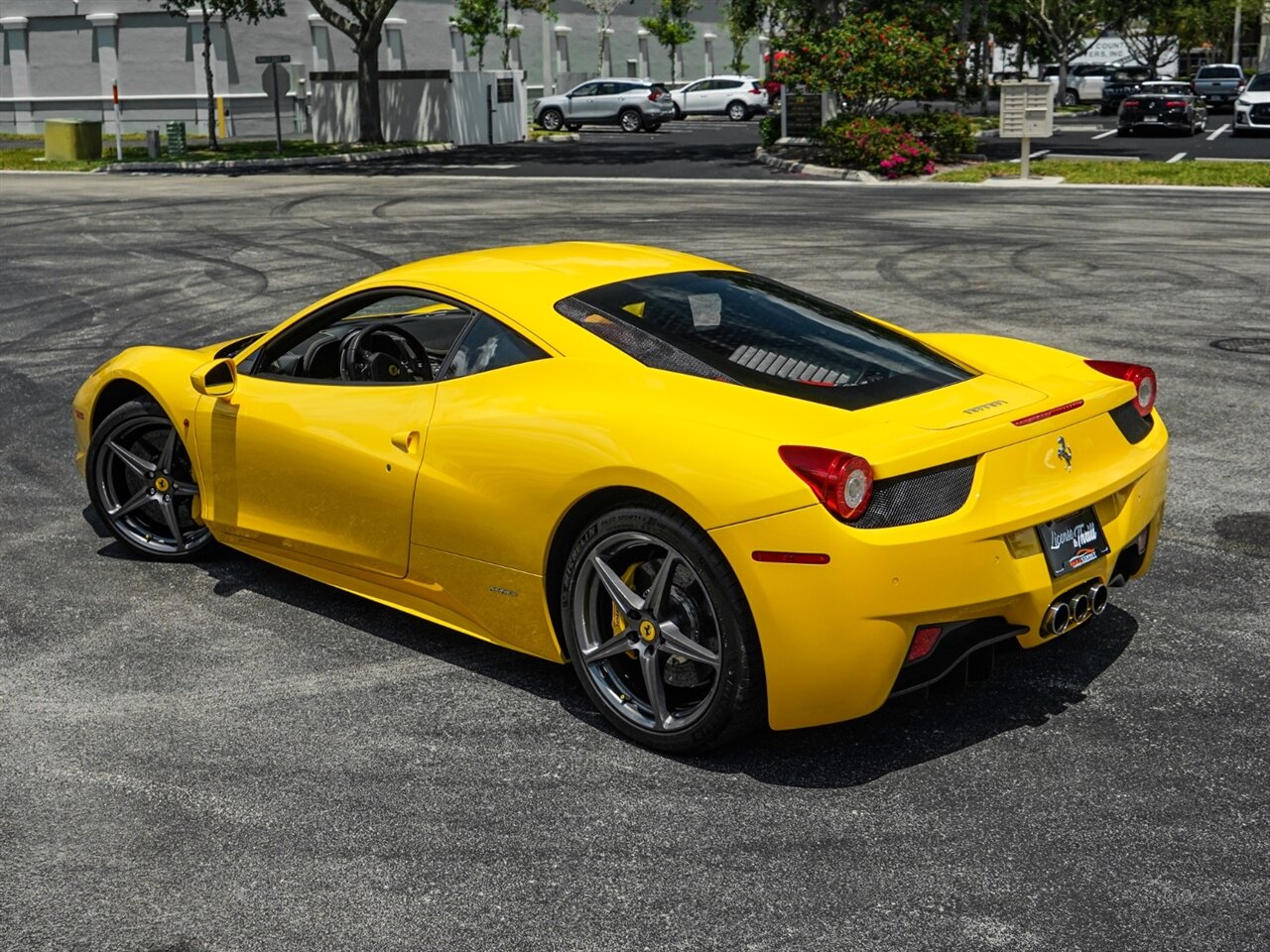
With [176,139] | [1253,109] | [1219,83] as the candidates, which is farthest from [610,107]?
[1219,83]

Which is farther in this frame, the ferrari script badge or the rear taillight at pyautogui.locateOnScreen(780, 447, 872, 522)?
the ferrari script badge

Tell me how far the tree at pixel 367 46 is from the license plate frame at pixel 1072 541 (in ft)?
121

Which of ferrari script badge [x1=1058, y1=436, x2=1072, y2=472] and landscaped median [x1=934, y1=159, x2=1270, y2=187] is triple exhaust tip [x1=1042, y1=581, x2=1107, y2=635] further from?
landscaped median [x1=934, y1=159, x2=1270, y2=187]

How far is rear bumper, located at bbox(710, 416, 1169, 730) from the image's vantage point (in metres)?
4.32

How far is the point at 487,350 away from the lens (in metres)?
5.37

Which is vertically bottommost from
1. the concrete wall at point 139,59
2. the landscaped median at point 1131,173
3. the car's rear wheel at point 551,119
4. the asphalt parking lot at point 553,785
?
the asphalt parking lot at point 553,785

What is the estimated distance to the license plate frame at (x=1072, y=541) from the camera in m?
4.65

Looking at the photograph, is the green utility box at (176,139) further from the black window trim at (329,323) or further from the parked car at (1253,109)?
the black window trim at (329,323)

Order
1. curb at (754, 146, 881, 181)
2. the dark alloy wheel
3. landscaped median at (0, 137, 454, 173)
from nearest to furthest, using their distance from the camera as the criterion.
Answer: the dark alloy wheel
curb at (754, 146, 881, 181)
landscaped median at (0, 137, 454, 173)

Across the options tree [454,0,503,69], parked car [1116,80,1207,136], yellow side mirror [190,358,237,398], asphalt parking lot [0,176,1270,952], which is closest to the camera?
asphalt parking lot [0,176,1270,952]

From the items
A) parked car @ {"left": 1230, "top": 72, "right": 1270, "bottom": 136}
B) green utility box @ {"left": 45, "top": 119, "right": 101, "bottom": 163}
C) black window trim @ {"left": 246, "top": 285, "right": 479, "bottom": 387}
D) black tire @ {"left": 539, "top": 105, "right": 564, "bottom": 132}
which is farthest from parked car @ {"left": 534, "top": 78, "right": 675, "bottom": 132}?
black window trim @ {"left": 246, "top": 285, "right": 479, "bottom": 387}

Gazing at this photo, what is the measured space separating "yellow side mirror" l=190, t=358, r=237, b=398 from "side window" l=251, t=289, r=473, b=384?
0.40 feet

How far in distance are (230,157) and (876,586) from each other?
34.3 meters

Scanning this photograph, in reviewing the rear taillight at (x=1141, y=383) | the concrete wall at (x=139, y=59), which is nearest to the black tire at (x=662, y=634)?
the rear taillight at (x=1141, y=383)
